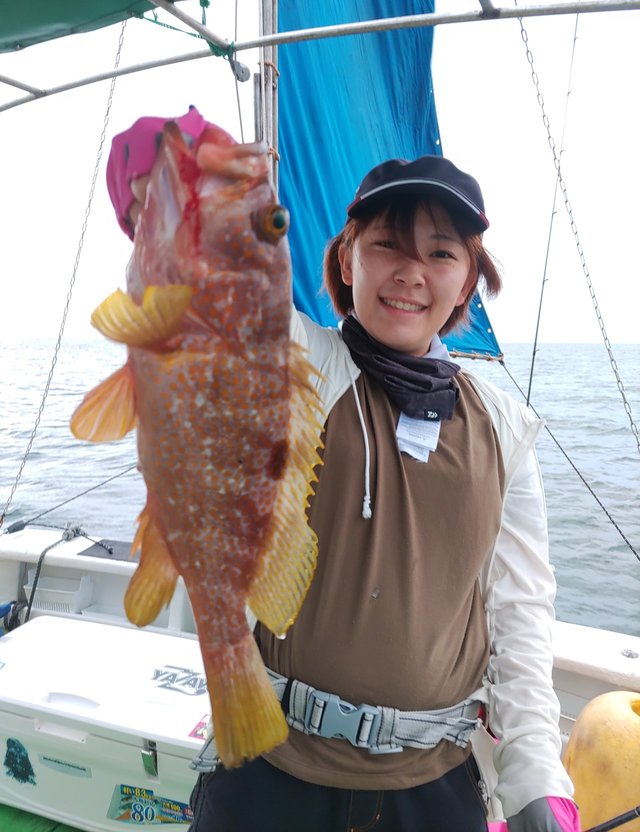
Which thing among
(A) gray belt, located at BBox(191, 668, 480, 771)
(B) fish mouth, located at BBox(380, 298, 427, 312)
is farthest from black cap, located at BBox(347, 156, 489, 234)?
(A) gray belt, located at BBox(191, 668, 480, 771)

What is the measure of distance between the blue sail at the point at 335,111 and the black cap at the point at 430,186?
1.76m

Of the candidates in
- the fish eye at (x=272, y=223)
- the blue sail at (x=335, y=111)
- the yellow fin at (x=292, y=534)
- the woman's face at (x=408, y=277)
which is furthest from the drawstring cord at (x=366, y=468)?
the blue sail at (x=335, y=111)

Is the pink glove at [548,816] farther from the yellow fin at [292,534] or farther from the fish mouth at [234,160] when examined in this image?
the fish mouth at [234,160]

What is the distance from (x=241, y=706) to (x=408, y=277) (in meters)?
1.15

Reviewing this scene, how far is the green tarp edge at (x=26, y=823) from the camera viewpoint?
315cm

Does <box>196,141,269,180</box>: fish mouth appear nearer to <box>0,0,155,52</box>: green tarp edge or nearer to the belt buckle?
the belt buckle

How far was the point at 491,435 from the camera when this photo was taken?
Answer: 1.78 m

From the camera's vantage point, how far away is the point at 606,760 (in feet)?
7.72

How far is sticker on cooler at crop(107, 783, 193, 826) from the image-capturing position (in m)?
2.80

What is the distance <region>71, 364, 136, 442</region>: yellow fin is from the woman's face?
0.89m

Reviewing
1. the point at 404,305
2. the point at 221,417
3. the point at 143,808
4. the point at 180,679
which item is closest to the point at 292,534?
the point at 221,417

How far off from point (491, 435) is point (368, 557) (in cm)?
58

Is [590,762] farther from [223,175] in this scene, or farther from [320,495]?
[223,175]

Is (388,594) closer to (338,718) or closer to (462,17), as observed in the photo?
(338,718)
